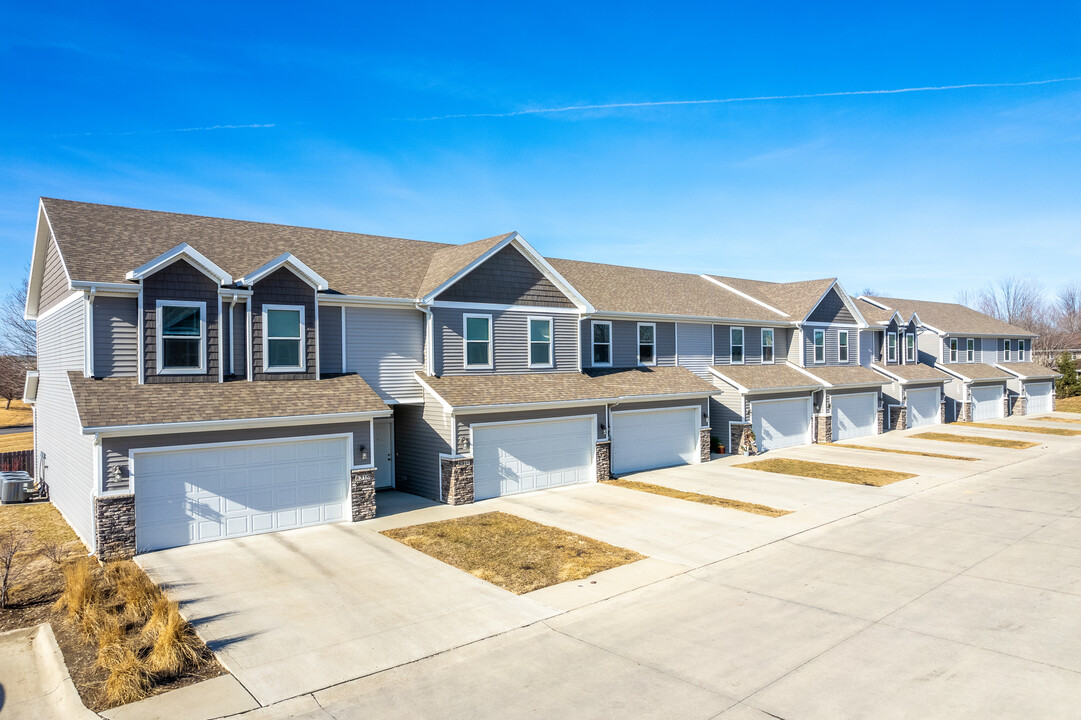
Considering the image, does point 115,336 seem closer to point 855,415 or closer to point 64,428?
point 64,428

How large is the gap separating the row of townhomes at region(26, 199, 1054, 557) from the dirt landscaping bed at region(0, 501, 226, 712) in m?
1.10

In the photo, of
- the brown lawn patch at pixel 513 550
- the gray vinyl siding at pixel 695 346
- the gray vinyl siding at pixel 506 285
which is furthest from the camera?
the gray vinyl siding at pixel 695 346

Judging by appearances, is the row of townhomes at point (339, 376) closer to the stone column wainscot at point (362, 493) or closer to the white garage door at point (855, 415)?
the stone column wainscot at point (362, 493)

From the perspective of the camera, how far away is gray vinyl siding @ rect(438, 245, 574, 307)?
19.4 meters

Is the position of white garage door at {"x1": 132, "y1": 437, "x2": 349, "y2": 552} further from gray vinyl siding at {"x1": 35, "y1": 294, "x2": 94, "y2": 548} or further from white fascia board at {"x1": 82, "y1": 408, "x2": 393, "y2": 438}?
gray vinyl siding at {"x1": 35, "y1": 294, "x2": 94, "y2": 548}

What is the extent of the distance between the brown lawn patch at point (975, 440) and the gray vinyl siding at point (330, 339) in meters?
27.2

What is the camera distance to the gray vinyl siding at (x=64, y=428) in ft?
46.2

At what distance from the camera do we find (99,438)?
41.7 ft

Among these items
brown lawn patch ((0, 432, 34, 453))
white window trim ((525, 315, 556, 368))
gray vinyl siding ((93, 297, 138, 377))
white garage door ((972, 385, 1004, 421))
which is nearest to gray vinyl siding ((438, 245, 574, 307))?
white window trim ((525, 315, 556, 368))

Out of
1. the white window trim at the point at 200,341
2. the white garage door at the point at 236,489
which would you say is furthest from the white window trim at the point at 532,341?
the white window trim at the point at 200,341

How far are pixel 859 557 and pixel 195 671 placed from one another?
1137 centimetres

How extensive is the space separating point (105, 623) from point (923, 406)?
38172 millimetres

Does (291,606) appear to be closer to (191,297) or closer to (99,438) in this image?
(99,438)

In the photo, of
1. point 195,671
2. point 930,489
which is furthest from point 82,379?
point 930,489
